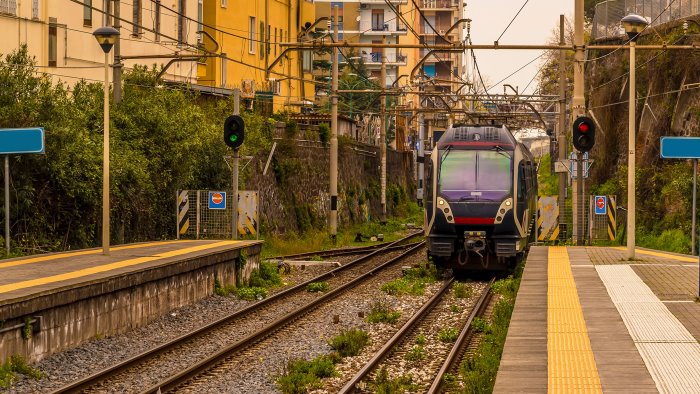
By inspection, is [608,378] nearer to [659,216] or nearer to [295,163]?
[659,216]

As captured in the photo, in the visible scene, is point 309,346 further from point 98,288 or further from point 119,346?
point 98,288

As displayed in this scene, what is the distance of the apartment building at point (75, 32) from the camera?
31484mm

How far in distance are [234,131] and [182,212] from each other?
450cm

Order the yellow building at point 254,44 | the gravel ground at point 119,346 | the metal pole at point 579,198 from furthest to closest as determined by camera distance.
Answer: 1. the yellow building at point 254,44
2. the metal pole at point 579,198
3. the gravel ground at point 119,346

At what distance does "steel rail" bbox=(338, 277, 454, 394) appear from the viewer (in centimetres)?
1325

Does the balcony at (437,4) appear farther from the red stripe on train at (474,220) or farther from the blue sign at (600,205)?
the red stripe on train at (474,220)

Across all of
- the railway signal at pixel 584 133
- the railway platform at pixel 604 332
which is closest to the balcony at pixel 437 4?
the railway signal at pixel 584 133

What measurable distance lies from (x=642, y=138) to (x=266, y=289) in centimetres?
2356

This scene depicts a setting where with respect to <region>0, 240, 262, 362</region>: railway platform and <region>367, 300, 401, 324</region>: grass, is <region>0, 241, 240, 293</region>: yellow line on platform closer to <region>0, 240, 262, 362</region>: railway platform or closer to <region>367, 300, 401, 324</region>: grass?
<region>0, 240, 262, 362</region>: railway platform

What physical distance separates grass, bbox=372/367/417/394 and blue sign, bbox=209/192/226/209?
17026 mm

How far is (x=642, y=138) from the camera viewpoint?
146 feet

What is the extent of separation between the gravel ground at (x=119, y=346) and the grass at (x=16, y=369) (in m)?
0.08

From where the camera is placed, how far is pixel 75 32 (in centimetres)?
3566

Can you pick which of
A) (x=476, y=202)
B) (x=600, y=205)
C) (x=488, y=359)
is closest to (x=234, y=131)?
(x=476, y=202)
